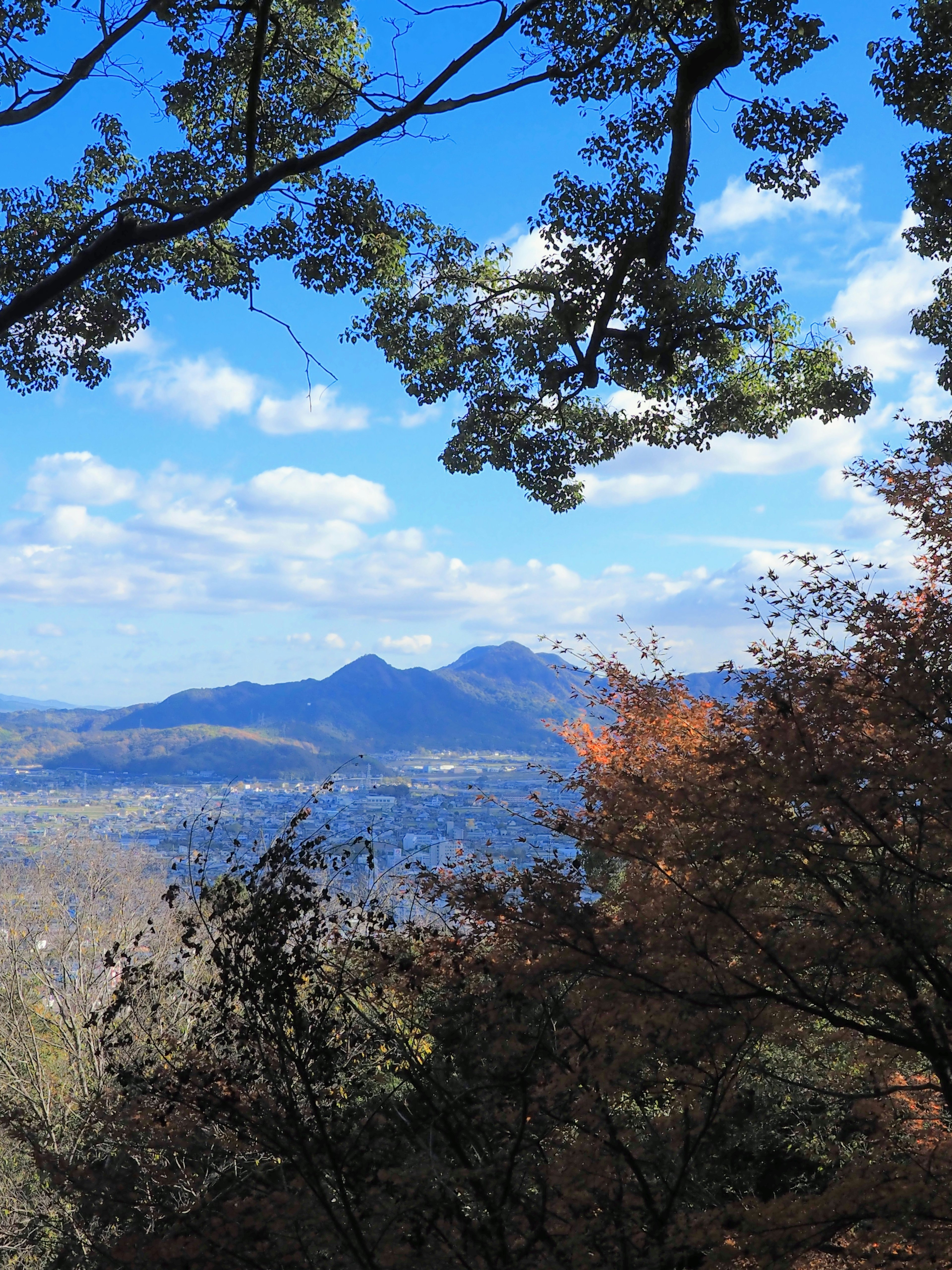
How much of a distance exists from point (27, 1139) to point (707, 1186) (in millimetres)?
4338

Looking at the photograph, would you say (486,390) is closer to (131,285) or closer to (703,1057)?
(131,285)

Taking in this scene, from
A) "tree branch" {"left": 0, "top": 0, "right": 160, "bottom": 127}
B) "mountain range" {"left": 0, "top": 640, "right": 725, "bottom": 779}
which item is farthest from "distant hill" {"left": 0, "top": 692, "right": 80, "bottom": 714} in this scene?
"tree branch" {"left": 0, "top": 0, "right": 160, "bottom": 127}

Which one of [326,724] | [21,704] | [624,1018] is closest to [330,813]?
[624,1018]

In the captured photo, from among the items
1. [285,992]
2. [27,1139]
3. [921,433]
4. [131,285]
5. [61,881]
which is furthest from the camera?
[61,881]

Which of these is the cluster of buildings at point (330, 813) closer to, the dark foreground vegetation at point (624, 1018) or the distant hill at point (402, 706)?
the dark foreground vegetation at point (624, 1018)

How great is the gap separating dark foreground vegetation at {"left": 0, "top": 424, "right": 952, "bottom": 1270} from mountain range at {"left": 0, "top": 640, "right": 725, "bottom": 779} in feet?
69.0

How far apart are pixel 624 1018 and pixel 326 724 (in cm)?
3614

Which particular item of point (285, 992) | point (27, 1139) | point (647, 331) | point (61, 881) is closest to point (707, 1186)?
point (285, 992)

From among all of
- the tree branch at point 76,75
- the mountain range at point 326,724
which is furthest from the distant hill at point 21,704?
the tree branch at point 76,75

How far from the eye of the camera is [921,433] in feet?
30.5

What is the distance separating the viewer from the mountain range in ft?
110

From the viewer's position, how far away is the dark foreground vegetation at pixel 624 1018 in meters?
3.68

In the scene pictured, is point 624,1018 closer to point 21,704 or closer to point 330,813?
point 330,813

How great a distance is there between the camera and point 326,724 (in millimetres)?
39281
